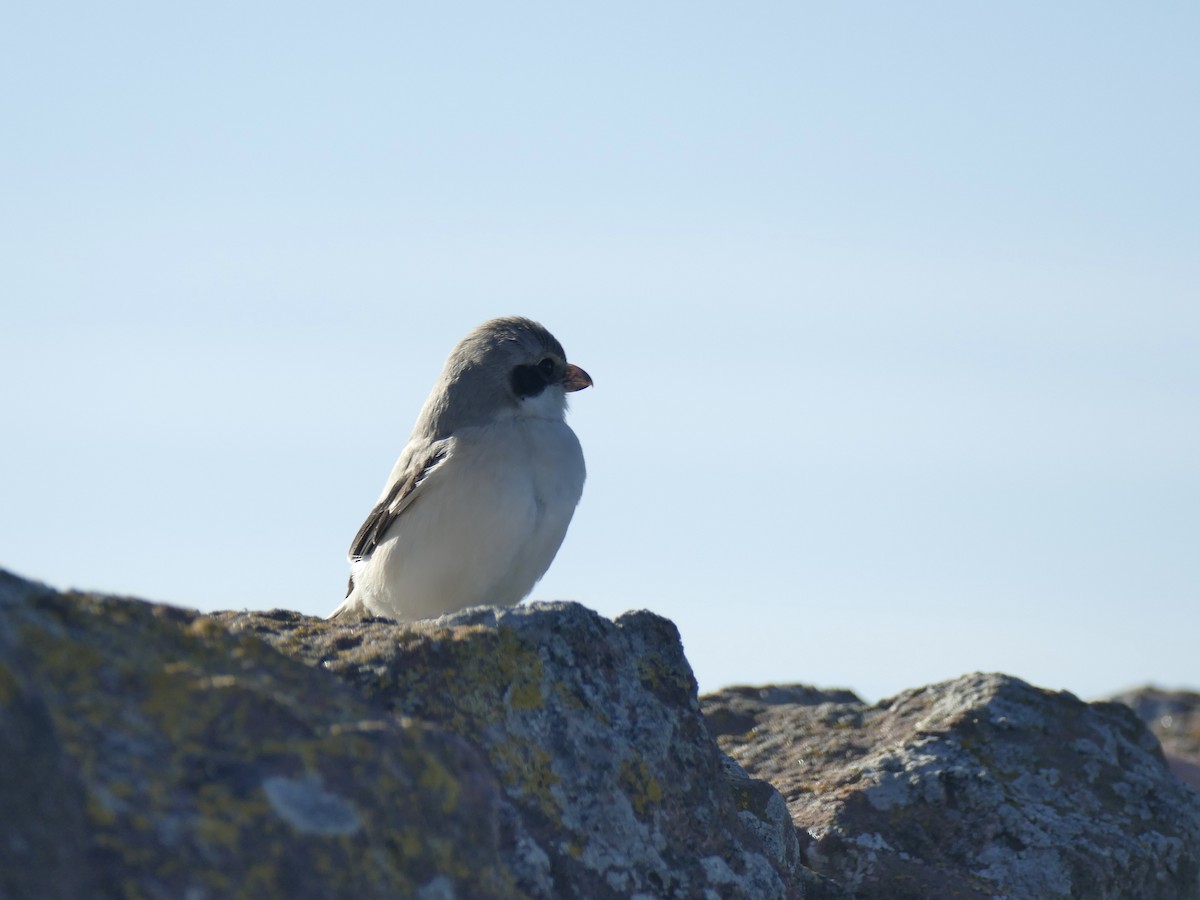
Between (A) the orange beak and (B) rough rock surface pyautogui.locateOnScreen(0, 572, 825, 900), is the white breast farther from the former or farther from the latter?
(B) rough rock surface pyautogui.locateOnScreen(0, 572, 825, 900)

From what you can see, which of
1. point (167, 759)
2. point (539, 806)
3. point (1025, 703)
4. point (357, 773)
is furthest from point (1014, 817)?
point (167, 759)

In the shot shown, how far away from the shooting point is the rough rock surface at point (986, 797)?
5.64 m

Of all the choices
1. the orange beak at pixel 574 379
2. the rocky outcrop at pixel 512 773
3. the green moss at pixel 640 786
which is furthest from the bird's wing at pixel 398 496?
the green moss at pixel 640 786

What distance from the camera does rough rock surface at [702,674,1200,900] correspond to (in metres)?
5.64

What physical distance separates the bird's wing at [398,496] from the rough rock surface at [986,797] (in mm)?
2353

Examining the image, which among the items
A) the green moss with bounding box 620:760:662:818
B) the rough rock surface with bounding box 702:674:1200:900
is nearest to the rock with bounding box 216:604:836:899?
the green moss with bounding box 620:760:662:818

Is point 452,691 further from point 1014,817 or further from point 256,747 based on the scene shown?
point 1014,817

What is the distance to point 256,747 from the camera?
10.5ft

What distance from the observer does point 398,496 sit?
28.1 ft

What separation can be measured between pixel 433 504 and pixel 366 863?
5.11 metres

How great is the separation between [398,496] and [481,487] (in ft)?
2.76

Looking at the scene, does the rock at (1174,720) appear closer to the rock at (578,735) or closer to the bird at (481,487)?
the bird at (481,487)

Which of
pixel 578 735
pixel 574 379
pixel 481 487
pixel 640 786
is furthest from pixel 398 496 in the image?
pixel 640 786

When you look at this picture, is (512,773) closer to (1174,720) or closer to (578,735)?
(578,735)
